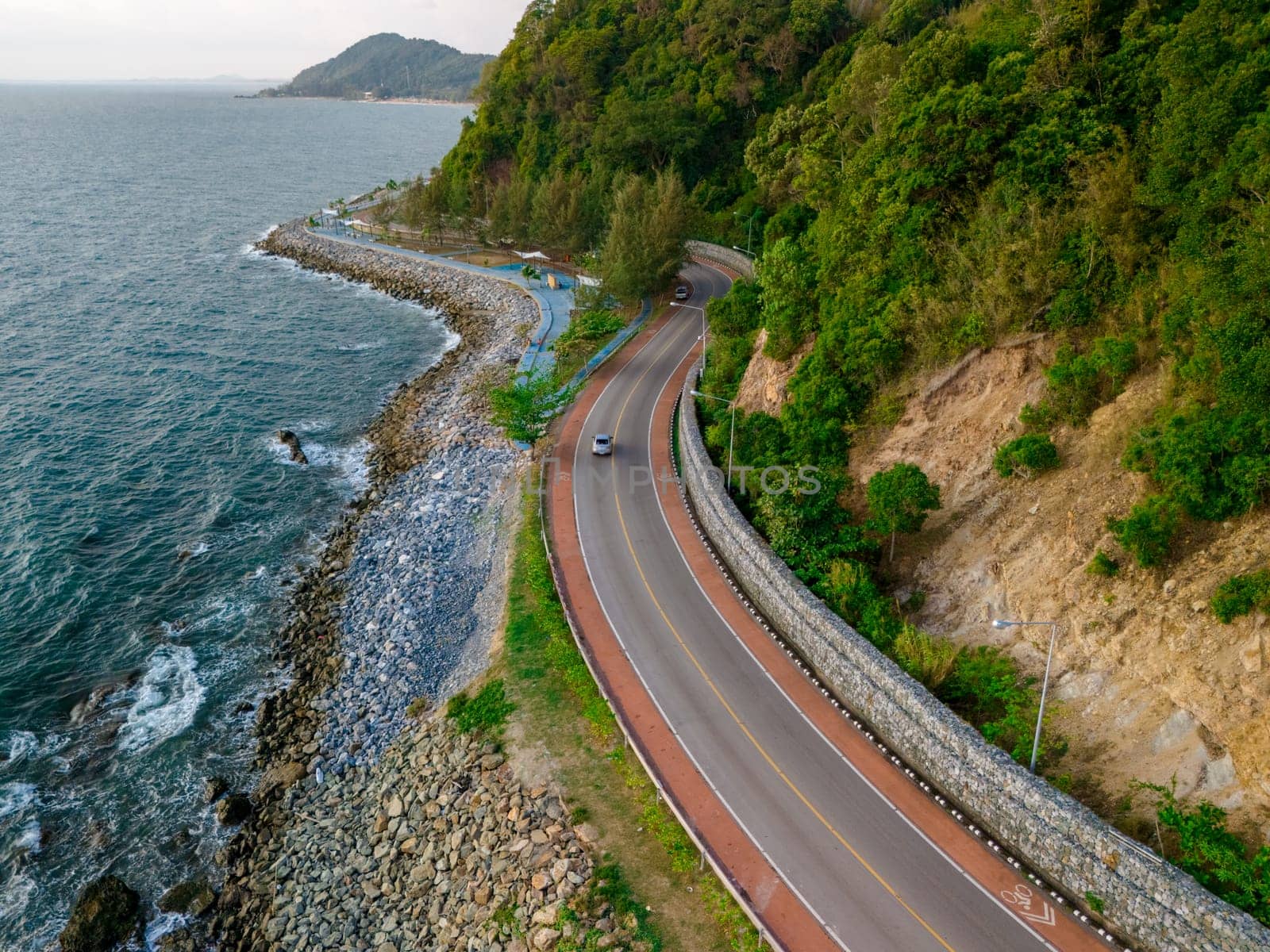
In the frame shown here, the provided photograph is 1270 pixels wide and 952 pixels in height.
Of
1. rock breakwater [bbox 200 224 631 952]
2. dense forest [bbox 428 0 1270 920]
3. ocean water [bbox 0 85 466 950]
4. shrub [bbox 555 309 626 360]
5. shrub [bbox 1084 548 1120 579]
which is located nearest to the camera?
rock breakwater [bbox 200 224 631 952]

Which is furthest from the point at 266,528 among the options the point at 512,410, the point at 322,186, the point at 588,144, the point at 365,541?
the point at 322,186

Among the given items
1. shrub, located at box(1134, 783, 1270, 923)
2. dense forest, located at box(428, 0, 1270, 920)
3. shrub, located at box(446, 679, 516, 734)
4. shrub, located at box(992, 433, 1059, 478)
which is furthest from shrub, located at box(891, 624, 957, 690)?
shrub, located at box(446, 679, 516, 734)

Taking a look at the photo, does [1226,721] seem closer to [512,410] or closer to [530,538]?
[530,538]

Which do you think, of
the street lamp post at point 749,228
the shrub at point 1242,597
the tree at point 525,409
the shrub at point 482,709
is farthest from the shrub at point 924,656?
the street lamp post at point 749,228

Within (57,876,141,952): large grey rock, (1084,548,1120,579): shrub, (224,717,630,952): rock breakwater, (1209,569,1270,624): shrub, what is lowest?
(57,876,141,952): large grey rock

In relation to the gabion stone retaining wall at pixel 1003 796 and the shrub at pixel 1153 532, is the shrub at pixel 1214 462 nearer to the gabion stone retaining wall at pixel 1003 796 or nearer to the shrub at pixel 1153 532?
the shrub at pixel 1153 532

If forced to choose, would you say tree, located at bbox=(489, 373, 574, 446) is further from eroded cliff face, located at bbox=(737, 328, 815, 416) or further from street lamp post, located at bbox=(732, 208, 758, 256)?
street lamp post, located at bbox=(732, 208, 758, 256)

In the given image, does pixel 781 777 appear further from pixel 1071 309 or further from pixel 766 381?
pixel 766 381

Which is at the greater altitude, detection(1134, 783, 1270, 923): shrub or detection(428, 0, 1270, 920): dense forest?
detection(428, 0, 1270, 920): dense forest
